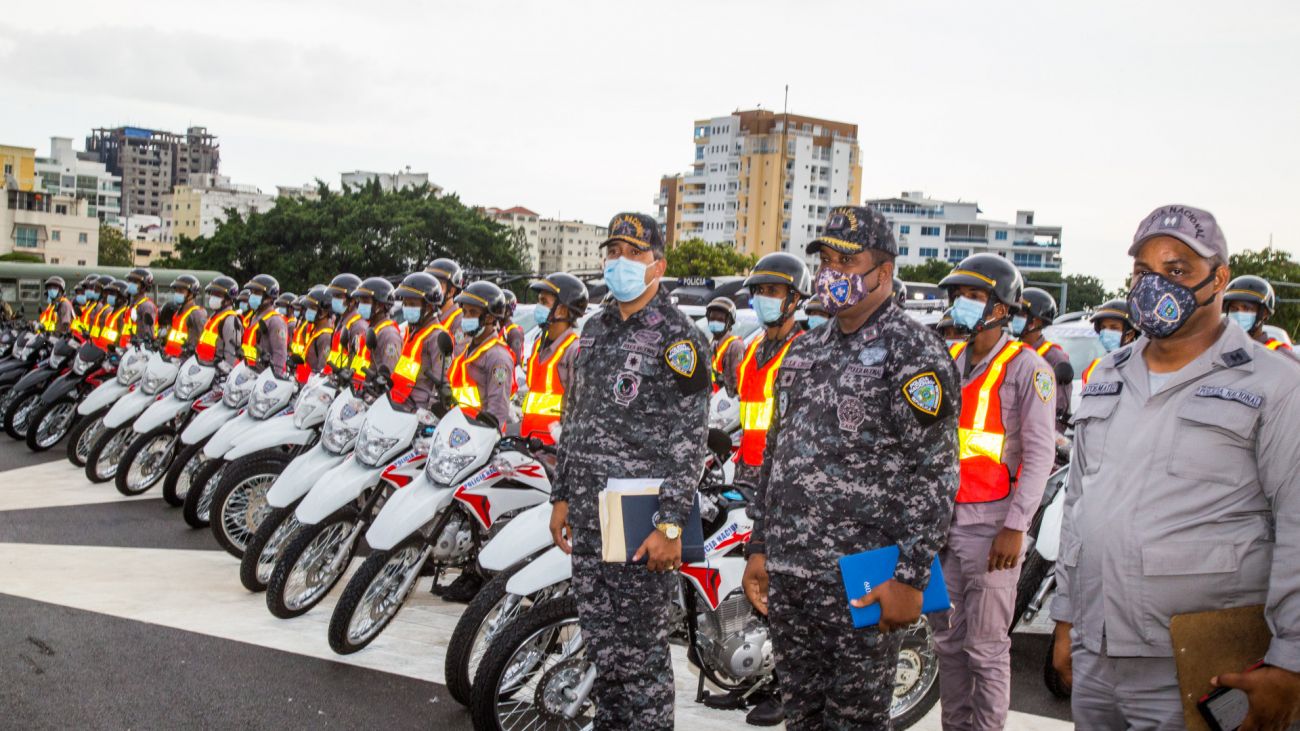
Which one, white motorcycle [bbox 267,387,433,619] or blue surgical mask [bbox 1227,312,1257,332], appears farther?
blue surgical mask [bbox 1227,312,1257,332]

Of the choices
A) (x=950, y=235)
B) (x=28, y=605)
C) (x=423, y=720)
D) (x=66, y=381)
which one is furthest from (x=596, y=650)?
(x=950, y=235)

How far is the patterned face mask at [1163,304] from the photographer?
2873mm

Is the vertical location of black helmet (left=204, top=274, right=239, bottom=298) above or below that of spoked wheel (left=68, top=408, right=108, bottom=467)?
above

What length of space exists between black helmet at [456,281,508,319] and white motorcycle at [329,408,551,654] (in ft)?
5.55

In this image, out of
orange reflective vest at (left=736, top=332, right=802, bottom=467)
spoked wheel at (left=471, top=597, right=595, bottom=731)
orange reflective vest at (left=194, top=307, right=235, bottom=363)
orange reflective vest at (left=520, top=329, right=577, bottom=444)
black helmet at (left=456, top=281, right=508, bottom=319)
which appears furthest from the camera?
orange reflective vest at (left=194, top=307, right=235, bottom=363)

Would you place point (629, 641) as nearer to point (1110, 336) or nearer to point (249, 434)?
point (249, 434)

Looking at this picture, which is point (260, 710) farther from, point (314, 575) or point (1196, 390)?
point (1196, 390)

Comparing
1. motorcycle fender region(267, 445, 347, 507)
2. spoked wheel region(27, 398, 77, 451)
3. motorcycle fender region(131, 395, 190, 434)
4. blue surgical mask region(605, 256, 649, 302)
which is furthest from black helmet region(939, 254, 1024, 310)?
spoked wheel region(27, 398, 77, 451)

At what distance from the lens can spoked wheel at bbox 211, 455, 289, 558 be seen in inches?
294

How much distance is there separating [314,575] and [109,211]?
562 ft

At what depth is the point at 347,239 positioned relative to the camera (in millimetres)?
47500

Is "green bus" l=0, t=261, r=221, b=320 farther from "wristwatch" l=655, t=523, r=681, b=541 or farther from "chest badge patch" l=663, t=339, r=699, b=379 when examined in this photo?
"wristwatch" l=655, t=523, r=681, b=541

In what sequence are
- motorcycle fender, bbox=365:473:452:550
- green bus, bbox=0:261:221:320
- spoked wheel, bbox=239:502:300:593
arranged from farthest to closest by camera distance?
green bus, bbox=0:261:221:320 < spoked wheel, bbox=239:502:300:593 < motorcycle fender, bbox=365:473:452:550

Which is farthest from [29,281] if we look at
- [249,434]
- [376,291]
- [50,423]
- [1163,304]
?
[1163,304]
